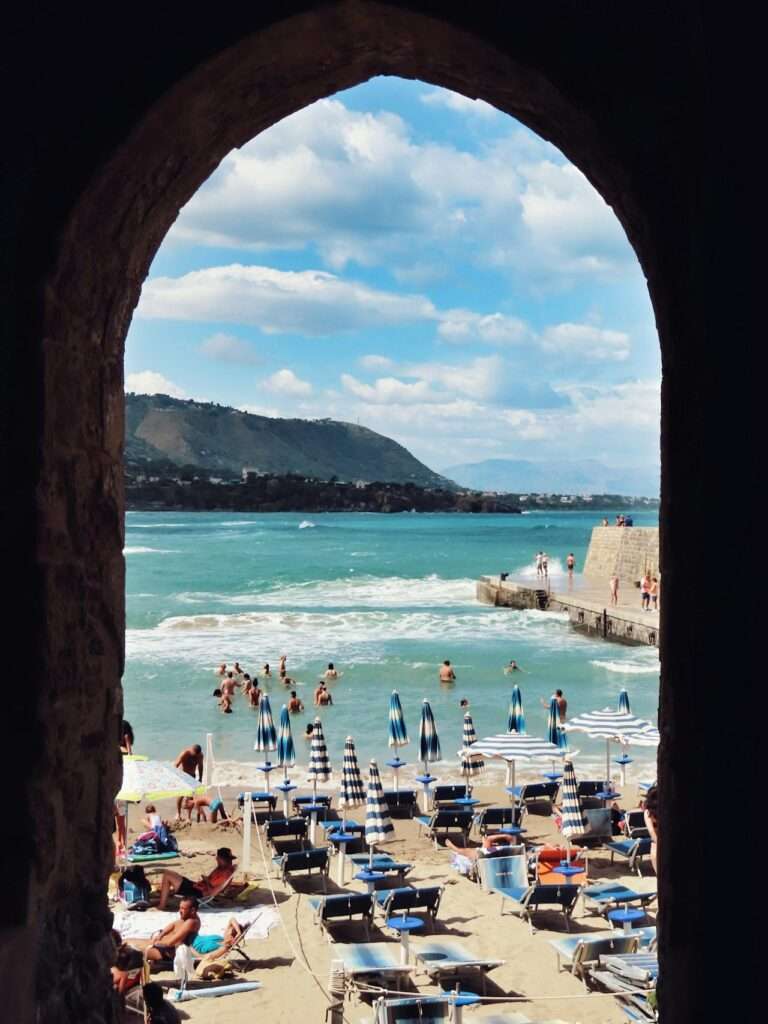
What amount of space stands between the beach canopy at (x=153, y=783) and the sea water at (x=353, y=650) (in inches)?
209

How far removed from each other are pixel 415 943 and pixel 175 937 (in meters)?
2.08

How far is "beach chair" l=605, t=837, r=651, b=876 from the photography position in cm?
1224

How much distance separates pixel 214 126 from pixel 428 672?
2776cm

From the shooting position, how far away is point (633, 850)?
40.1ft

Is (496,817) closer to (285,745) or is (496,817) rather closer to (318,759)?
(318,759)

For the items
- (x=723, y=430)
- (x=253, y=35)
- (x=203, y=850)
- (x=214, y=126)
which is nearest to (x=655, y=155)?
(x=723, y=430)

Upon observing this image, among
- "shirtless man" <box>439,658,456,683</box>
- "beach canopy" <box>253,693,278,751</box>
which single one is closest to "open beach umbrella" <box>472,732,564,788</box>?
"beach canopy" <box>253,693,278,751</box>

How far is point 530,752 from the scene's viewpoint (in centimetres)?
1443

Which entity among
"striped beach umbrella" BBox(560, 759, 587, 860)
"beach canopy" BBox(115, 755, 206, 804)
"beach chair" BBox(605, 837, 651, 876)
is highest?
"beach canopy" BBox(115, 755, 206, 804)

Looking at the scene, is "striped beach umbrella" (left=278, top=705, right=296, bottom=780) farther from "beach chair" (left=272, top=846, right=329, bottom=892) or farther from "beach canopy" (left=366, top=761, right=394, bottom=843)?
"beach canopy" (left=366, top=761, right=394, bottom=843)

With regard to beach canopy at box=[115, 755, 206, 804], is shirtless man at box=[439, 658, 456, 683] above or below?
below

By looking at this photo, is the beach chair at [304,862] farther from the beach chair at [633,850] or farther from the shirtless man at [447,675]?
the shirtless man at [447,675]

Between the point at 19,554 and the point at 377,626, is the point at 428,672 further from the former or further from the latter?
the point at 19,554

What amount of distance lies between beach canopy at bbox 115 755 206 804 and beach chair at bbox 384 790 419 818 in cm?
332
